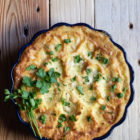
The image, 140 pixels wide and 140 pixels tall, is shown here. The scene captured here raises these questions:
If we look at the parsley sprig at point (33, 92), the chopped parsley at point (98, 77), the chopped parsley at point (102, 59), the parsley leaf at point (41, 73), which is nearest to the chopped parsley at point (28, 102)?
the parsley sprig at point (33, 92)

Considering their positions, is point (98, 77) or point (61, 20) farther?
point (61, 20)

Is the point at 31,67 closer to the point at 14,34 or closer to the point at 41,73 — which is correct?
the point at 41,73

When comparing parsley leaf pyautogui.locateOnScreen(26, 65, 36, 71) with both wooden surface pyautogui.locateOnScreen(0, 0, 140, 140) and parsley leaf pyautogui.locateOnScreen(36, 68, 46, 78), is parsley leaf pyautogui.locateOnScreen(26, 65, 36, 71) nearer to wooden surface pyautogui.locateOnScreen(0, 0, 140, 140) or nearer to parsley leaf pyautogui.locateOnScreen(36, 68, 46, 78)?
parsley leaf pyautogui.locateOnScreen(36, 68, 46, 78)

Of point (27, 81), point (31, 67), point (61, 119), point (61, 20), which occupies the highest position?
point (61, 20)

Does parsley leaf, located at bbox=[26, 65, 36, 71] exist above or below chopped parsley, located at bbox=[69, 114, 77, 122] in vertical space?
above

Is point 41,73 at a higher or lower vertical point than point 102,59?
lower

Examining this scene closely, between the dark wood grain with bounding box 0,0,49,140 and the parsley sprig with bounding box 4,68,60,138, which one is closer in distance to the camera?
the parsley sprig with bounding box 4,68,60,138

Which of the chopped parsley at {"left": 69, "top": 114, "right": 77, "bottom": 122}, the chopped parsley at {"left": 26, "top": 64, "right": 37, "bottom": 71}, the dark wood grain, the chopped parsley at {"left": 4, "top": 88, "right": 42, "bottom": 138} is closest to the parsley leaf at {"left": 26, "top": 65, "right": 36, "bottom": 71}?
the chopped parsley at {"left": 26, "top": 64, "right": 37, "bottom": 71}

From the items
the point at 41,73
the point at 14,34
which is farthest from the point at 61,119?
the point at 14,34
